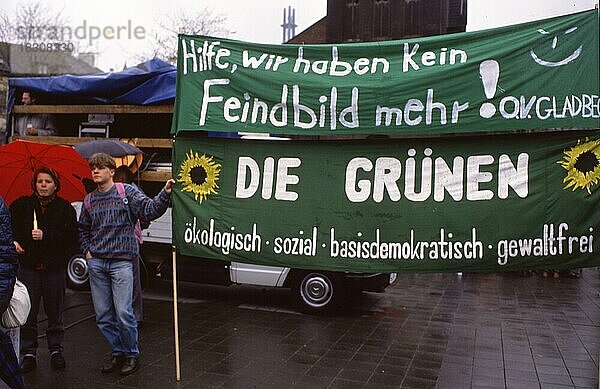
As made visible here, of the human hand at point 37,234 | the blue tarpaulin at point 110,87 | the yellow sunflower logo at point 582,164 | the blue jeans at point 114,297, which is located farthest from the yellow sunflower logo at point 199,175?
the blue tarpaulin at point 110,87

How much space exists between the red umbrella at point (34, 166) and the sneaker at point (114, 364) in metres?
1.66

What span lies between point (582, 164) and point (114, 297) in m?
4.10

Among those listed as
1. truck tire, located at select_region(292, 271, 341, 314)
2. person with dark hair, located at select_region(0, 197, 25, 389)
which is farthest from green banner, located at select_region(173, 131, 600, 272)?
truck tire, located at select_region(292, 271, 341, 314)

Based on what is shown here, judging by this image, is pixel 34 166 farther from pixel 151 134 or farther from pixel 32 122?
pixel 32 122

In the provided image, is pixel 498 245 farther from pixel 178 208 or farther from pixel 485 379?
pixel 178 208

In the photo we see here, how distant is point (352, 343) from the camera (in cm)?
662

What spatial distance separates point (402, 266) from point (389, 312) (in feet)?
13.2

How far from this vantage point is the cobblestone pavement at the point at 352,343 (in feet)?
17.6

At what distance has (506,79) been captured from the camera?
4387 mm

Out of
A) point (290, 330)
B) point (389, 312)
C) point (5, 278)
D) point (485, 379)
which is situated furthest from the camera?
point (389, 312)

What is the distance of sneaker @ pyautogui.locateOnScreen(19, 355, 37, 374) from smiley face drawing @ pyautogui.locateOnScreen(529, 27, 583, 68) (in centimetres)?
519

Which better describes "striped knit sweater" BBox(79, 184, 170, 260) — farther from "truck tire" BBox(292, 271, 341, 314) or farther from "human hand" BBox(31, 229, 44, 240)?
"truck tire" BBox(292, 271, 341, 314)

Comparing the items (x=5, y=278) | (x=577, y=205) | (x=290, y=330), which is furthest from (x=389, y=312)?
(x=5, y=278)

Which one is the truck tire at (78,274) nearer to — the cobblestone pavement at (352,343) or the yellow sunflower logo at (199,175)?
the cobblestone pavement at (352,343)
